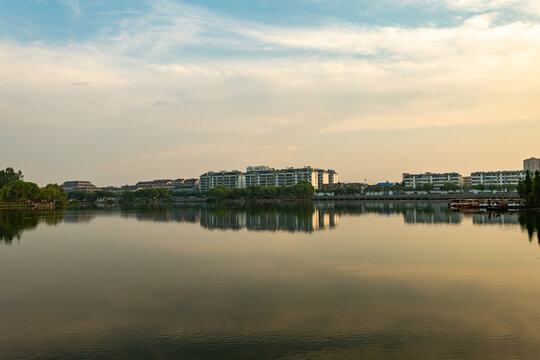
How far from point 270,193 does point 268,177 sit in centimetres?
4385

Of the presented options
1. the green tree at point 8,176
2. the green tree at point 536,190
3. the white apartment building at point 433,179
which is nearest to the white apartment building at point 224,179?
the white apartment building at point 433,179

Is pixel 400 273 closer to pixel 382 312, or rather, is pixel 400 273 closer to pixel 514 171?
pixel 382 312

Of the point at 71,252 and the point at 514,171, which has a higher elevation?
the point at 514,171

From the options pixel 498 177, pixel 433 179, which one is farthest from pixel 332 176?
pixel 498 177

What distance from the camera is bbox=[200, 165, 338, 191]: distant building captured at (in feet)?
511

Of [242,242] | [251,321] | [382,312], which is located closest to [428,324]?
[382,312]

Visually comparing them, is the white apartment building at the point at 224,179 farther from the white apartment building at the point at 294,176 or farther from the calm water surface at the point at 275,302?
the calm water surface at the point at 275,302

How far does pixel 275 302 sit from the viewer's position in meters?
10.2

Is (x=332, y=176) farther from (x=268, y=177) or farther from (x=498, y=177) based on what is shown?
(x=498, y=177)

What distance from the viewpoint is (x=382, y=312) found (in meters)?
9.34

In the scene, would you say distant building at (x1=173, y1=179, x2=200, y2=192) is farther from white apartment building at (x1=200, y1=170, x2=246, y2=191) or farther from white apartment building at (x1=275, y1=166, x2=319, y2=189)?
white apartment building at (x1=275, y1=166, x2=319, y2=189)

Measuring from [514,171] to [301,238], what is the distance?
14201 cm

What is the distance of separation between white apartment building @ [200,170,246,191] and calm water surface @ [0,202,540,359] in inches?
5746

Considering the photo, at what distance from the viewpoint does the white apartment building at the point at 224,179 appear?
16610cm
